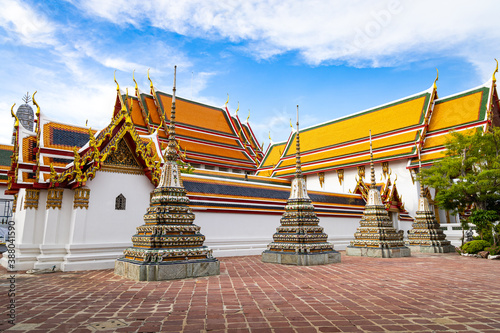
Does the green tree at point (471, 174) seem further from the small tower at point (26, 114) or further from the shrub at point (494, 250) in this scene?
the small tower at point (26, 114)

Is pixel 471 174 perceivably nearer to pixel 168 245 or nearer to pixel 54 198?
pixel 168 245

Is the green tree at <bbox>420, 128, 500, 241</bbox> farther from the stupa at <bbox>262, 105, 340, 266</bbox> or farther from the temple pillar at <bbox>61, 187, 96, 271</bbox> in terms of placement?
Answer: the temple pillar at <bbox>61, 187, 96, 271</bbox>

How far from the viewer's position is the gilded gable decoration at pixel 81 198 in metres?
8.27

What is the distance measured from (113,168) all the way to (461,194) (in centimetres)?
1310

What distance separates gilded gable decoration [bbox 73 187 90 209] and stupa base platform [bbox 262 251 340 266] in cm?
502

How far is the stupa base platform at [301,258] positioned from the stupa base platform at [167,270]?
8.94 feet

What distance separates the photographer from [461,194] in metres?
13.6

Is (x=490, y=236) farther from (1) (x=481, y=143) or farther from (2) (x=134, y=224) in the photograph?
(2) (x=134, y=224)

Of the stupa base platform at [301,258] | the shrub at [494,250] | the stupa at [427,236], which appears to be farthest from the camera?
the stupa at [427,236]

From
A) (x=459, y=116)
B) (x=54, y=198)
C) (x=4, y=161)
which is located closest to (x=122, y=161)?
(x=54, y=198)

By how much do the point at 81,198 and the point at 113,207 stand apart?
2.79 ft

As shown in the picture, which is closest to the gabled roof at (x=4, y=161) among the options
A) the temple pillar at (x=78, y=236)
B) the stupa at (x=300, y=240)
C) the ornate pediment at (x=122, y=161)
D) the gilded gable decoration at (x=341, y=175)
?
the ornate pediment at (x=122, y=161)

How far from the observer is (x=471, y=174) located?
43.8 feet

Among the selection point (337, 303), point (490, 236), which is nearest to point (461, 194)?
point (490, 236)
